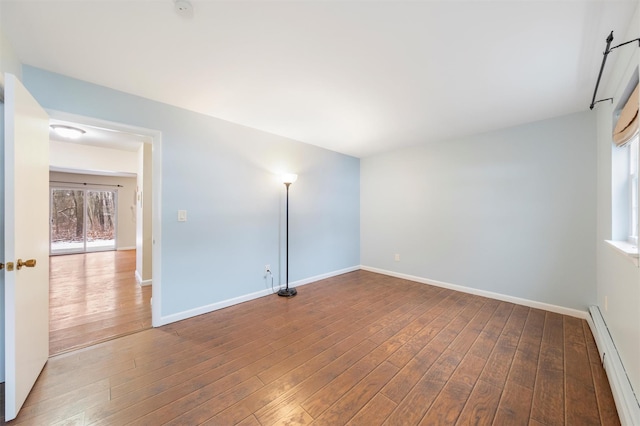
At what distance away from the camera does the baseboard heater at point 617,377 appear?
1.31m

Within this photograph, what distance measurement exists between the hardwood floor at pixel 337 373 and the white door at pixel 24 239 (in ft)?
0.78

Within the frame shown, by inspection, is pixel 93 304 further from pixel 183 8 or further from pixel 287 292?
pixel 183 8

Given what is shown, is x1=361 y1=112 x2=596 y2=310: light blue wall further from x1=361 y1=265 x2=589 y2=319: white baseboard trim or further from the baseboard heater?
the baseboard heater

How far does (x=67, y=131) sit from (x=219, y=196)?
3510mm

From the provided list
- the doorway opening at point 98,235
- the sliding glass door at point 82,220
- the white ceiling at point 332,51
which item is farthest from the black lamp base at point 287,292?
the sliding glass door at point 82,220

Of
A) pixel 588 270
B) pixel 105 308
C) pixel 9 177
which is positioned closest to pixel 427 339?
pixel 588 270

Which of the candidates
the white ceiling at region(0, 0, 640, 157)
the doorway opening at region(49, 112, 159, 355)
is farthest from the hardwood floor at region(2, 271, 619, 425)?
the white ceiling at region(0, 0, 640, 157)

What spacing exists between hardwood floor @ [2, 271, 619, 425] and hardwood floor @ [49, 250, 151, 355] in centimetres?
30

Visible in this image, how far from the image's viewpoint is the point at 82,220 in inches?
279

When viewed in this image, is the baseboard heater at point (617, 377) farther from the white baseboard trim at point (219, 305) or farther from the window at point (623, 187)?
the white baseboard trim at point (219, 305)

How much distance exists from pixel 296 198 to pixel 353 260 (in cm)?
193

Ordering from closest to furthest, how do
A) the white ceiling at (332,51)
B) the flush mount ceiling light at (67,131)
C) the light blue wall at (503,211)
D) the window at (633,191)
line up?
the white ceiling at (332,51) < the window at (633,191) < the light blue wall at (503,211) < the flush mount ceiling light at (67,131)

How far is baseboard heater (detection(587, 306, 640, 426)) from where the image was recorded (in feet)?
4.31

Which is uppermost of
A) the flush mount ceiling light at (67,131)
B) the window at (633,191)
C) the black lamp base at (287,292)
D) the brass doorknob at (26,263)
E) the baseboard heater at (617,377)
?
the flush mount ceiling light at (67,131)
